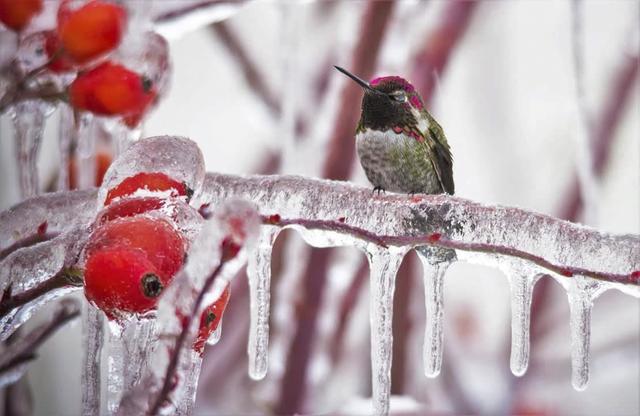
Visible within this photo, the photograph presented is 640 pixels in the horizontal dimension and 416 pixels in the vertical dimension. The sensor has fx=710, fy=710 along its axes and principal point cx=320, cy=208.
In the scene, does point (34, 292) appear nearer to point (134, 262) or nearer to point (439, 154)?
point (134, 262)

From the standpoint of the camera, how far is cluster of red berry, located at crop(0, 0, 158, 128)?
0.27 m

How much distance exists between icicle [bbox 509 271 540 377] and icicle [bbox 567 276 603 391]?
0.02m

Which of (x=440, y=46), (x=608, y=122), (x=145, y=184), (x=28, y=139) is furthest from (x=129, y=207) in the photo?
(x=608, y=122)

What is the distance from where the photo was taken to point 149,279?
0.20 metres

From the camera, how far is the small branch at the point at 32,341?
0.96 ft

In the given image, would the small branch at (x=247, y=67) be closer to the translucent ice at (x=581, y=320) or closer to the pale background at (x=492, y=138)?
the pale background at (x=492, y=138)

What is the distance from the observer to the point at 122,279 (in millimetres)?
200

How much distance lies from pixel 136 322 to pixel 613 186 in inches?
34.3

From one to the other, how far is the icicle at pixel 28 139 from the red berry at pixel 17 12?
0.04m

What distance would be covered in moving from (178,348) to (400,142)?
0.23 metres

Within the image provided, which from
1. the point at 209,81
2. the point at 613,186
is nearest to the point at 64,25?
the point at 209,81

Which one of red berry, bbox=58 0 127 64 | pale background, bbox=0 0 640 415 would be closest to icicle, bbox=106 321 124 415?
red berry, bbox=58 0 127 64

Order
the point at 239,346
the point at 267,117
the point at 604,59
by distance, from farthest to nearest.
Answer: the point at 604,59, the point at 239,346, the point at 267,117

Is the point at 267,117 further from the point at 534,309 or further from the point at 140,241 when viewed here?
the point at 140,241
